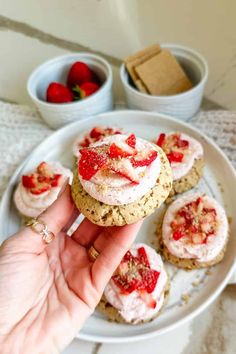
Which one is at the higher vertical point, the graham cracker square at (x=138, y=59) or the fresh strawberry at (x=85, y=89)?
the graham cracker square at (x=138, y=59)

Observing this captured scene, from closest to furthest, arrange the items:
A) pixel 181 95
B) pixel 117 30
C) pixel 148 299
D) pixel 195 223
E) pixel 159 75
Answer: pixel 148 299, pixel 195 223, pixel 181 95, pixel 159 75, pixel 117 30

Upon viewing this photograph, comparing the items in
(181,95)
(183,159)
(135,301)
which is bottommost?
(135,301)

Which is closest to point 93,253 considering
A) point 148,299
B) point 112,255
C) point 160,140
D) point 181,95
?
point 112,255

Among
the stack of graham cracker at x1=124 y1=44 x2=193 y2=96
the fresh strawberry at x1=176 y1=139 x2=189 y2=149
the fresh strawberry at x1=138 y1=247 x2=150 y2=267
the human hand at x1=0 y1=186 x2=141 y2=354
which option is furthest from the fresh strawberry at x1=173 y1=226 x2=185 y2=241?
the stack of graham cracker at x1=124 y1=44 x2=193 y2=96

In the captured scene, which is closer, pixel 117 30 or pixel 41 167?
pixel 41 167

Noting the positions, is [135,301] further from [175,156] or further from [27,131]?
[27,131]

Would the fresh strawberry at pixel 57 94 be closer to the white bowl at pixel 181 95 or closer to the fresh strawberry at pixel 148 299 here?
the white bowl at pixel 181 95

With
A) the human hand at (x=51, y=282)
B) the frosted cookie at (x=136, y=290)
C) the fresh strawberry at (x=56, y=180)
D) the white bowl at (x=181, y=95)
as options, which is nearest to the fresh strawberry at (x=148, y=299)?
the frosted cookie at (x=136, y=290)
